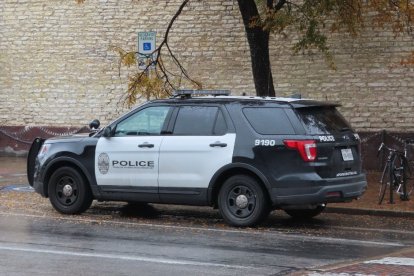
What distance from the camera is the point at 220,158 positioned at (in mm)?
12133

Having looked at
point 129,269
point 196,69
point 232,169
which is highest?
point 196,69

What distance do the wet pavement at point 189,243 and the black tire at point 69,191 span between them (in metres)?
0.18

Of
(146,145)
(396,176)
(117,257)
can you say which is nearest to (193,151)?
(146,145)

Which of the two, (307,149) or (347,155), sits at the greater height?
(307,149)

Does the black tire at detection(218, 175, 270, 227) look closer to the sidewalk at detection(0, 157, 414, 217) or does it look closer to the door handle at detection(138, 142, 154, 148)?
the door handle at detection(138, 142, 154, 148)

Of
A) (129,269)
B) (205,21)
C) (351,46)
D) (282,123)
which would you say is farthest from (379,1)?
(129,269)

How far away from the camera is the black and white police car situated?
11750 mm

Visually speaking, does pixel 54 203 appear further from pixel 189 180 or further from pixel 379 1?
pixel 379 1

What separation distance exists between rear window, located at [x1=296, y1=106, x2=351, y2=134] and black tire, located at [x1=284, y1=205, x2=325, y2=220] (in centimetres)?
143

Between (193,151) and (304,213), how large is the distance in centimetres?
216

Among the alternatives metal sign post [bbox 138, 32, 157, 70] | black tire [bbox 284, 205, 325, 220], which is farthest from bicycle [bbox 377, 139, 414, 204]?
metal sign post [bbox 138, 32, 157, 70]

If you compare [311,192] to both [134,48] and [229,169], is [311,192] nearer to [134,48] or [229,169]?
[229,169]

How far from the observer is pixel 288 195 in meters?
11.7

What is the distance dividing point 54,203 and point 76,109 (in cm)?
1138
